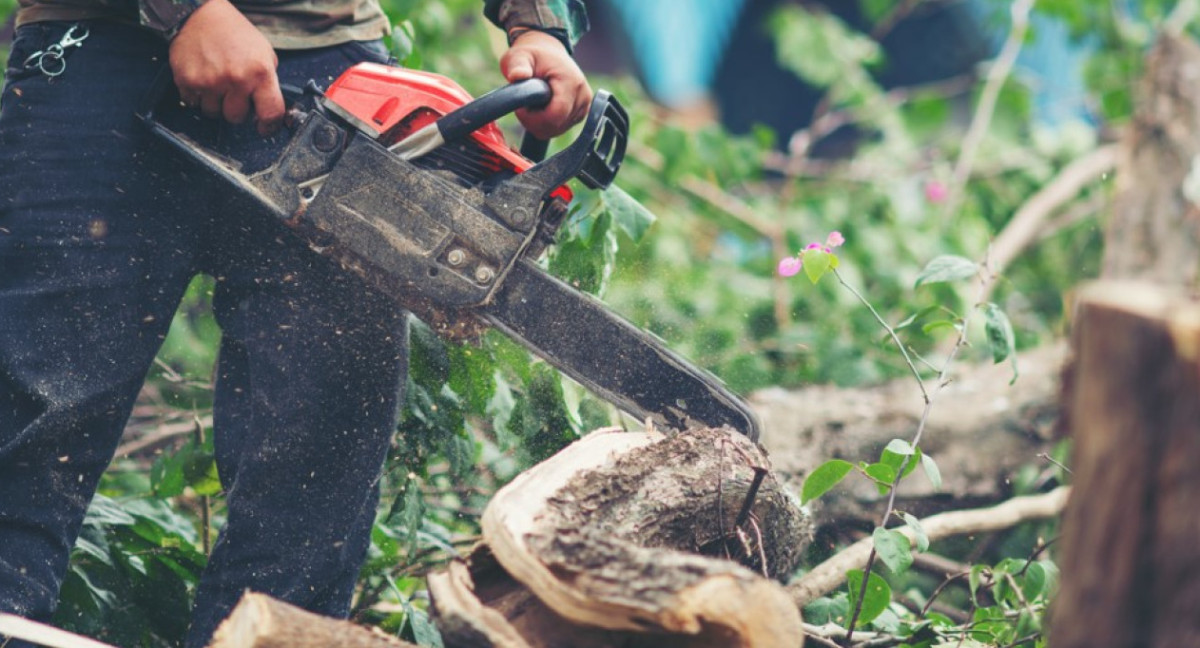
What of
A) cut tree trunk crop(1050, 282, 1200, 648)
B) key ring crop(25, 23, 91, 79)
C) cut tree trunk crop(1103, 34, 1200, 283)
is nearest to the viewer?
cut tree trunk crop(1050, 282, 1200, 648)

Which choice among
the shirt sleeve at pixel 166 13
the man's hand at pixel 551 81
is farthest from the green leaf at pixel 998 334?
the shirt sleeve at pixel 166 13

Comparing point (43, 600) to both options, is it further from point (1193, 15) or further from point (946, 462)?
point (1193, 15)

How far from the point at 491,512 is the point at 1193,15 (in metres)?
4.73

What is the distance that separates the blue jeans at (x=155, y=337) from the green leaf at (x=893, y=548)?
836mm

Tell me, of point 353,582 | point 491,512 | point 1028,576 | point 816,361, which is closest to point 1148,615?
point 491,512

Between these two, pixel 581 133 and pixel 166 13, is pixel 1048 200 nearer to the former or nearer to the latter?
pixel 581 133

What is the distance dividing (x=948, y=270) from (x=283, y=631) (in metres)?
1.23

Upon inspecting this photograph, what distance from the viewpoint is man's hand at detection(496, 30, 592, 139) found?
174cm

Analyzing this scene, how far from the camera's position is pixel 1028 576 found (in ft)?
5.49

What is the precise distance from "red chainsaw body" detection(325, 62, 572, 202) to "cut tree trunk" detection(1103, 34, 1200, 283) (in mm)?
2127

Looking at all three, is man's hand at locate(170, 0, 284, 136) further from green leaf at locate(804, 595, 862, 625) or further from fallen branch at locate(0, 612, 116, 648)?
green leaf at locate(804, 595, 862, 625)

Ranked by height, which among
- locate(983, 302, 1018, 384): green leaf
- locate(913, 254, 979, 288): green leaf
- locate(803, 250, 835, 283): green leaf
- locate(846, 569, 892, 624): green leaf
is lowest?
locate(846, 569, 892, 624): green leaf

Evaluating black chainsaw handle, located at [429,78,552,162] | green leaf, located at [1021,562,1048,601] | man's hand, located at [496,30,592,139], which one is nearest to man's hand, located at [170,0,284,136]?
black chainsaw handle, located at [429,78,552,162]

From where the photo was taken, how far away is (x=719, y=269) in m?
4.67
